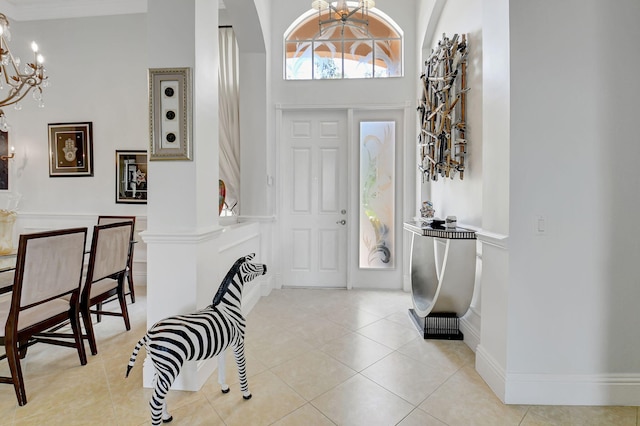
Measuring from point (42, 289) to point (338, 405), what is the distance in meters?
1.89

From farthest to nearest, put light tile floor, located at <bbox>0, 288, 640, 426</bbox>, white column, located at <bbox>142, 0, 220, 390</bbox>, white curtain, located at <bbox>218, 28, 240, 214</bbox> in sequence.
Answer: white curtain, located at <bbox>218, 28, 240, 214</bbox> < white column, located at <bbox>142, 0, 220, 390</bbox> < light tile floor, located at <bbox>0, 288, 640, 426</bbox>

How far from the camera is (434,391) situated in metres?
1.85

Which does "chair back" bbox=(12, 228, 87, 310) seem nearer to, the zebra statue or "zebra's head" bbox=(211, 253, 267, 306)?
the zebra statue

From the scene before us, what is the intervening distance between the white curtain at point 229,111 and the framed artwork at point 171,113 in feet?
6.29

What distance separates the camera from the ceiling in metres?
3.99

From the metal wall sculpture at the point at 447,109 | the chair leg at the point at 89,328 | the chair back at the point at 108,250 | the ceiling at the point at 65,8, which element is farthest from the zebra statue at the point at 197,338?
the ceiling at the point at 65,8

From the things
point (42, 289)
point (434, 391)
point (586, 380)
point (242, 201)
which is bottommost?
point (434, 391)

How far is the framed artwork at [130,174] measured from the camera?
4.03 metres

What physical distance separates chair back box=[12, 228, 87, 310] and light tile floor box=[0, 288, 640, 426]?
589 millimetres

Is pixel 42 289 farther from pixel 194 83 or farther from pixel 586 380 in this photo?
pixel 586 380

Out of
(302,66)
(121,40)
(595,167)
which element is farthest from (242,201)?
(595,167)

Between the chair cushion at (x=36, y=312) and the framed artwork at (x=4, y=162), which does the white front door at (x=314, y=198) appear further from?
the framed artwork at (x=4, y=162)

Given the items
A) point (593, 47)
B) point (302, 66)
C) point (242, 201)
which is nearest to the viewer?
point (593, 47)

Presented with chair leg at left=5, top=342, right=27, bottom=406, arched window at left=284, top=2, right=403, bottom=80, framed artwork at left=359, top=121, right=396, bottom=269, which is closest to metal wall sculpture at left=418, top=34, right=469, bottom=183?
framed artwork at left=359, top=121, right=396, bottom=269
